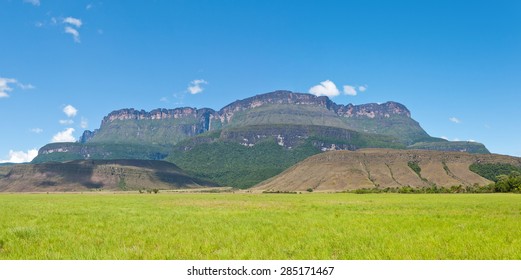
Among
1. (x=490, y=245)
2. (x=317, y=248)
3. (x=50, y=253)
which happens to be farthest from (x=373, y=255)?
(x=50, y=253)

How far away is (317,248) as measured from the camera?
672 inches

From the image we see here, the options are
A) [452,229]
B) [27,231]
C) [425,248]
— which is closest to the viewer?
[425,248]

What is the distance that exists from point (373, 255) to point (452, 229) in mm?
9693

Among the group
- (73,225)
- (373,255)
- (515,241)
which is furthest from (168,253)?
(515,241)

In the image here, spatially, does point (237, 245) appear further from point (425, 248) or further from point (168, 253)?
point (425, 248)

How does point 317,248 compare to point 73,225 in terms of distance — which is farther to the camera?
point 73,225

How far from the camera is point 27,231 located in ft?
69.1

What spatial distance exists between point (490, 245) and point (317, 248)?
22.1 feet
